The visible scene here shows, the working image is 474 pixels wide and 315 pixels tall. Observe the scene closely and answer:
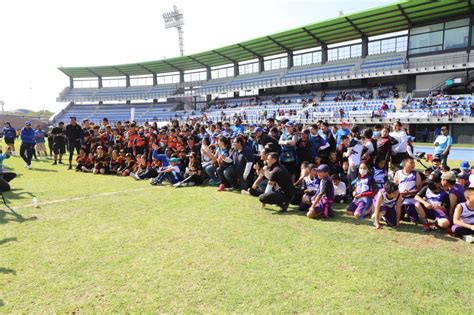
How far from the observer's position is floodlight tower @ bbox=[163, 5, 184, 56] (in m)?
64.9

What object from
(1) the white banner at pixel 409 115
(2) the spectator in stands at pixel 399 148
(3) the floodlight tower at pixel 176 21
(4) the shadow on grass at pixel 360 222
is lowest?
(4) the shadow on grass at pixel 360 222

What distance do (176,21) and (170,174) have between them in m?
64.0

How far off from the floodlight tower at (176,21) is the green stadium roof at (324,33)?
41.0ft

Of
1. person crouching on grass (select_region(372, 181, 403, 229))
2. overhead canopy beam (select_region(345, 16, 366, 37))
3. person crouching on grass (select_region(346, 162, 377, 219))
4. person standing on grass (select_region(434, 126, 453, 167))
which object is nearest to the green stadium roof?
overhead canopy beam (select_region(345, 16, 366, 37))

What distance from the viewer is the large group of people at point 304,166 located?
206 inches

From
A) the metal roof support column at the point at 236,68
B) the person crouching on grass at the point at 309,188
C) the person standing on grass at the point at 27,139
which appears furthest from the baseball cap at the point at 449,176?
the metal roof support column at the point at 236,68

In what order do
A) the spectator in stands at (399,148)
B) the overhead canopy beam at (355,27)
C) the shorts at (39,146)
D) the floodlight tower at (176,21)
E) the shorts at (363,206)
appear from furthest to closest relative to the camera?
the floodlight tower at (176,21) → the overhead canopy beam at (355,27) → the shorts at (39,146) → the spectator in stands at (399,148) → the shorts at (363,206)

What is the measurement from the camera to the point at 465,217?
4730 millimetres

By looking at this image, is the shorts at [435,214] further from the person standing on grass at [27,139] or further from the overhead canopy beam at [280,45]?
the overhead canopy beam at [280,45]

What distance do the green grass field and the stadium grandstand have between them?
2485 centimetres

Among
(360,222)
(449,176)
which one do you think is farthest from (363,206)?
(449,176)

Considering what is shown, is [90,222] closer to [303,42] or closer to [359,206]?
[359,206]

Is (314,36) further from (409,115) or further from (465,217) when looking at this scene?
(465,217)

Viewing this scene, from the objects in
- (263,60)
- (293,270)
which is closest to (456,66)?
(263,60)
